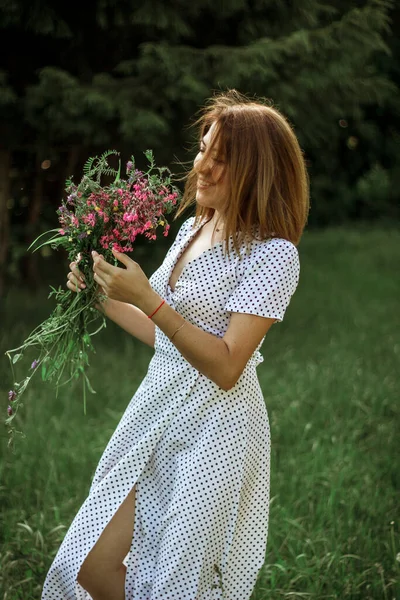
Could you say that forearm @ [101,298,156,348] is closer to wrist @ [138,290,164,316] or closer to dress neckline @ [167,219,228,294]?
dress neckline @ [167,219,228,294]

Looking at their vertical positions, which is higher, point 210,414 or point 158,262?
point 210,414

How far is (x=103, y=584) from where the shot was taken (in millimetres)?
2344

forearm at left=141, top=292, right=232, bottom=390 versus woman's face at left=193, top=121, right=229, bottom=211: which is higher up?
woman's face at left=193, top=121, right=229, bottom=211

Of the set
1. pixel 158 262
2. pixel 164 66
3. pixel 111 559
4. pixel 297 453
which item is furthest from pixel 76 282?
pixel 158 262

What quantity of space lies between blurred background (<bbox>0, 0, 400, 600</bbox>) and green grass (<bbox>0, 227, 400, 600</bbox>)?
0.01 m

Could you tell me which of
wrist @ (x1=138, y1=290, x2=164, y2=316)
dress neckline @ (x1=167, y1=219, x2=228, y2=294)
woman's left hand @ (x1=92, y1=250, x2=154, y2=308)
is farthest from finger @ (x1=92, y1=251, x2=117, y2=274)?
dress neckline @ (x1=167, y1=219, x2=228, y2=294)

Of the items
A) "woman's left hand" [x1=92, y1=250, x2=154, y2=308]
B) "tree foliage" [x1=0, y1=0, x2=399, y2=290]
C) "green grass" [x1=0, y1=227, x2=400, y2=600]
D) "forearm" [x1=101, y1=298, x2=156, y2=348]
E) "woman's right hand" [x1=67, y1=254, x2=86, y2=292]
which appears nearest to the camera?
"woman's left hand" [x1=92, y1=250, x2=154, y2=308]

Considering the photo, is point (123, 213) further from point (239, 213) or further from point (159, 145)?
point (159, 145)

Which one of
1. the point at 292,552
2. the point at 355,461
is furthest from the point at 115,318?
the point at 355,461

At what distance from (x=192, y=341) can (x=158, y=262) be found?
7.66 m

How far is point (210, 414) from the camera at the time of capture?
2.32 meters

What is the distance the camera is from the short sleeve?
87.5 inches

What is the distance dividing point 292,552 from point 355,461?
1.27 meters

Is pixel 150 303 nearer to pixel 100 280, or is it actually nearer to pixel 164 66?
pixel 100 280
